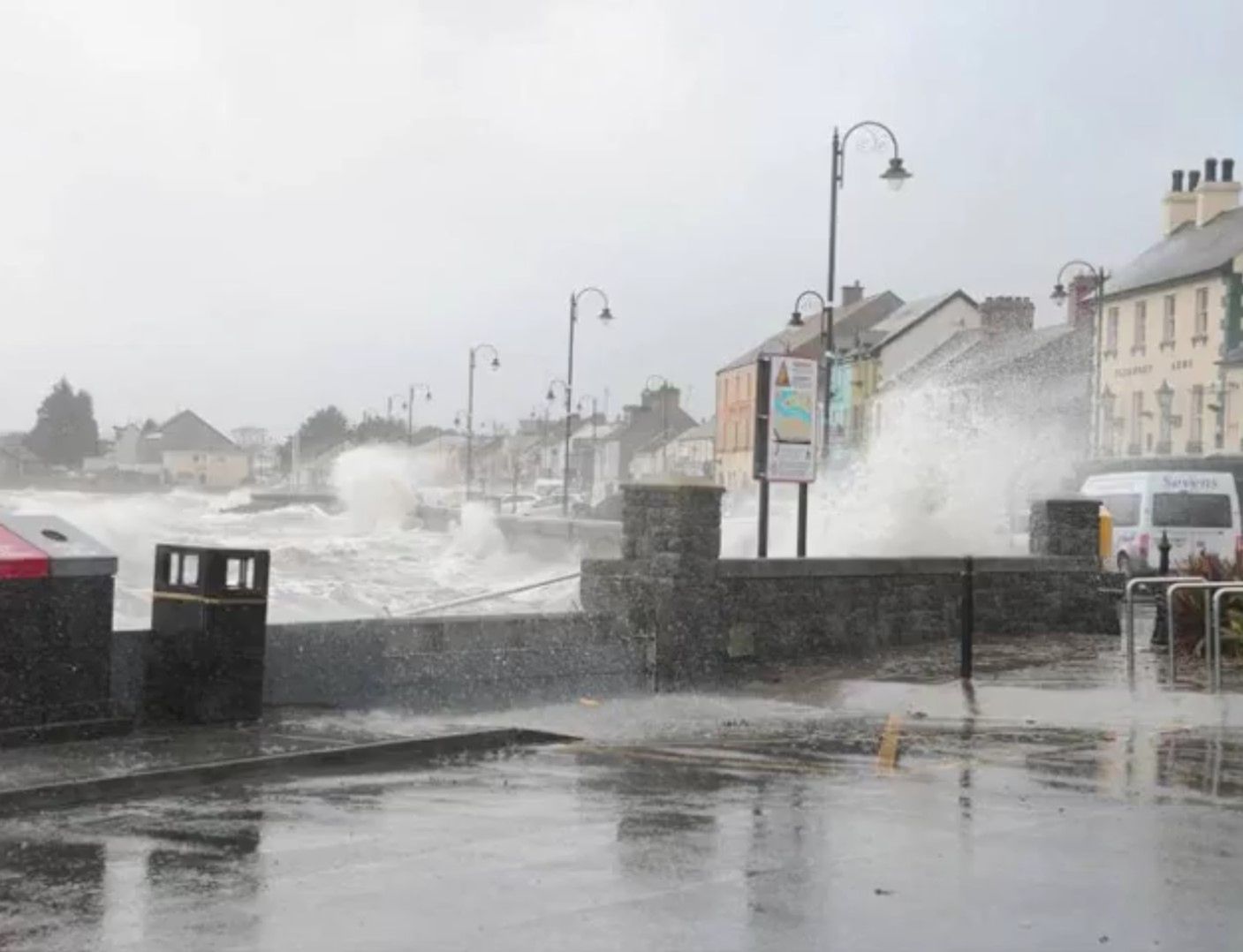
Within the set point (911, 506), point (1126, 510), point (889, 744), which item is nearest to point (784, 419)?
point (889, 744)

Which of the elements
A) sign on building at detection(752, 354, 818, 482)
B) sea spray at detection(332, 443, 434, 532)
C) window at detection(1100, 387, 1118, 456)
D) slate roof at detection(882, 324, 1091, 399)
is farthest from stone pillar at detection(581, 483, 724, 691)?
sea spray at detection(332, 443, 434, 532)

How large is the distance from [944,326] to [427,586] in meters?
41.6

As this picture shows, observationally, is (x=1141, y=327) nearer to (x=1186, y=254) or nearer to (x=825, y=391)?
(x=1186, y=254)

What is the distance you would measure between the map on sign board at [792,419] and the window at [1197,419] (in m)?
37.6

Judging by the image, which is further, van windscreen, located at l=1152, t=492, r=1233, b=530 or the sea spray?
the sea spray

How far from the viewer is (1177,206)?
58719mm

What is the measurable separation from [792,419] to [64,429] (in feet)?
196

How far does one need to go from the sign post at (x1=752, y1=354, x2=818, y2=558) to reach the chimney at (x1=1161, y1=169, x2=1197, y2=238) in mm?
44223

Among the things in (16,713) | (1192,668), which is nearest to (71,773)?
(16,713)

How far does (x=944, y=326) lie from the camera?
8106cm

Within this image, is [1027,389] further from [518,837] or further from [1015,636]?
[518,837]

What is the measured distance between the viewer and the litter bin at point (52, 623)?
32.7 ft

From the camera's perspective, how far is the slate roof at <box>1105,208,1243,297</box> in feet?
170

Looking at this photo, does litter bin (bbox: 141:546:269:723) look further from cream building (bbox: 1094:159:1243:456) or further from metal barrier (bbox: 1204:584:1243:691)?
cream building (bbox: 1094:159:1243:456)
